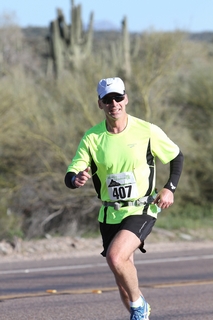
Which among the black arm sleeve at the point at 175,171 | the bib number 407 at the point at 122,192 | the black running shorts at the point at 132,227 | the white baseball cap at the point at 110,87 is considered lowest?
the black running shorts at the point at 132,227

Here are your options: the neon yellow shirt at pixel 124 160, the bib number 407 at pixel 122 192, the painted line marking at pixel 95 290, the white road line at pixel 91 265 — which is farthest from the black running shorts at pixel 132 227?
the white road line at pixel 91 265

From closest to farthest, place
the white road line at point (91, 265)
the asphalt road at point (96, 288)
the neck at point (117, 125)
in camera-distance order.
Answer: the neck at point (117, 125) → the asphalt road at point (96, 288) → the white road line at point (91, 265)

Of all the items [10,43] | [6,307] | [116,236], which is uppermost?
[116,236]

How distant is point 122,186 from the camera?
17.9 ft

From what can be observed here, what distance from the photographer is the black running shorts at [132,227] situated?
5422mm

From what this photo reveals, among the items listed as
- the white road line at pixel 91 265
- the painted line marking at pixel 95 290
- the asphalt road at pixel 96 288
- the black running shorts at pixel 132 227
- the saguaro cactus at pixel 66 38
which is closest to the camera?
the black running shorts at pixel 132 227

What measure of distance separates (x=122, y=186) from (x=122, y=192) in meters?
0.05

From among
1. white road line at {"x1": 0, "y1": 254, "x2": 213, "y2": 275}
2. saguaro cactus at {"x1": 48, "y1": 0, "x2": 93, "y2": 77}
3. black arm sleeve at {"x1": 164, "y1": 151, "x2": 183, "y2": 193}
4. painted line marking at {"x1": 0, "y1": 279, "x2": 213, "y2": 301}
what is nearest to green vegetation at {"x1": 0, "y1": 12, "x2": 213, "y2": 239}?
white road line at {"x1": 0, "y1": 254, "x2": 213, "y2": 275}

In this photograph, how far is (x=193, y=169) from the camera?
65.3 feet

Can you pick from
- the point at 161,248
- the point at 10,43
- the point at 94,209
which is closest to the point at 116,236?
the point at 161,248

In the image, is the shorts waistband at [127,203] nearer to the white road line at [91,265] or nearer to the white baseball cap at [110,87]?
the white baseball cap at [110,87]

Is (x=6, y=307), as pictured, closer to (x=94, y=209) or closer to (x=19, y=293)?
(x=19, y=293)

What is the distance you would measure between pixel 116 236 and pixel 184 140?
1416 cm

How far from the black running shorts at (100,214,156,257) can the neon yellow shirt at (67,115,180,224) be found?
0.04m
